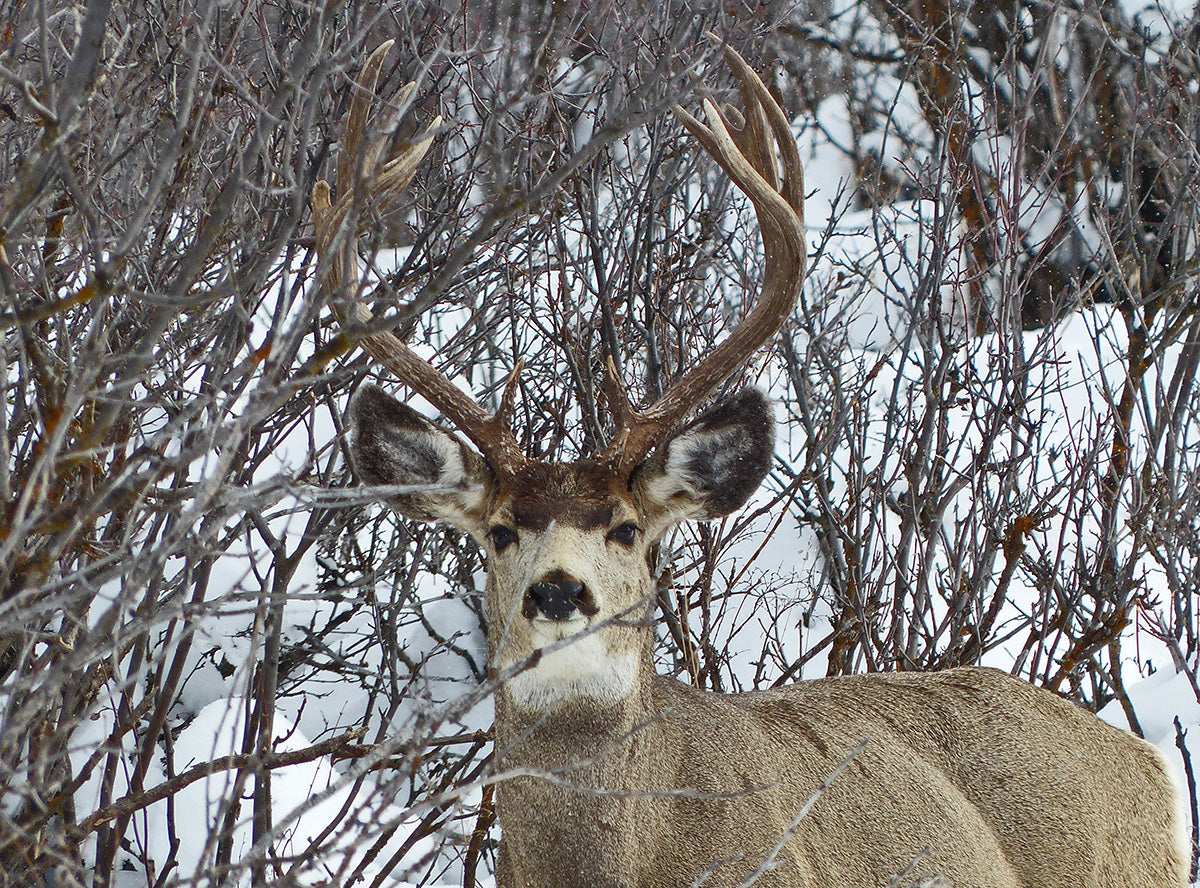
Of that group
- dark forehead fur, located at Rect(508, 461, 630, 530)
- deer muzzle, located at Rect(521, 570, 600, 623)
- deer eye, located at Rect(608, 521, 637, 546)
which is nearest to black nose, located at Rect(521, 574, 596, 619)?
deer muzzle, located at Rect(521, 570, 600, 623)

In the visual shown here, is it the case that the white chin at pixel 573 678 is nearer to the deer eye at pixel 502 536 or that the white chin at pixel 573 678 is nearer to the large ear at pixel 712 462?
the deer eye at pixel 502 536

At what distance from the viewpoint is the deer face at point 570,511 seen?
3.19 m

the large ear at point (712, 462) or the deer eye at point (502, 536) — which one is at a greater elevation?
the large ear at point (712, 462)

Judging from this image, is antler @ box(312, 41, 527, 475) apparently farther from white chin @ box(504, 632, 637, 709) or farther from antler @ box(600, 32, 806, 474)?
white chin @ box(504, 632, 637, 709)

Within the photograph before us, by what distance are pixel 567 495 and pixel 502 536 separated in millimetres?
197

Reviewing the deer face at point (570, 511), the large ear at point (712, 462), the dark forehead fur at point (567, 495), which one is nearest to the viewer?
the deer face at point (570, 511)

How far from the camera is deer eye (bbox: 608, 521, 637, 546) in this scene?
3457mm

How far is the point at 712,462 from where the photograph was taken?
3.64 meters

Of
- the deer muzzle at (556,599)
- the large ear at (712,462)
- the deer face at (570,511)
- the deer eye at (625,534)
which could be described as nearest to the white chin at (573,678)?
the deer face at (570,511)

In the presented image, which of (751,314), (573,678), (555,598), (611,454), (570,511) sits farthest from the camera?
(751,314)

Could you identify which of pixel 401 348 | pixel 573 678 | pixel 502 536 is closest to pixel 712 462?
pixel 502 536

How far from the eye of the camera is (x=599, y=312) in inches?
234

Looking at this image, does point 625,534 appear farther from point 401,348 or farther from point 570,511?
point 401,348

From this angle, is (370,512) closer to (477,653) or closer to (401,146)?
(477,653)
